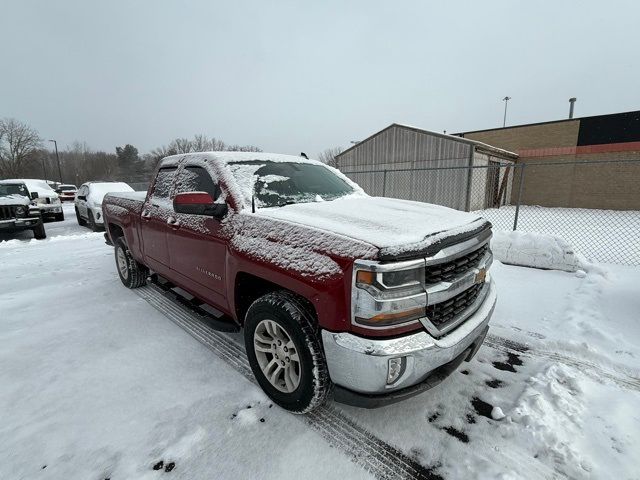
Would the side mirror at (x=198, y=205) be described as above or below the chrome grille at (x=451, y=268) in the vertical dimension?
above

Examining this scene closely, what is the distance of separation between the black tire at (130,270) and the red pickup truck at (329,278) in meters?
1.90

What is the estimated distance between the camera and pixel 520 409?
89.7 inches

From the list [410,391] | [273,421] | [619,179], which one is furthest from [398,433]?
[619,179]

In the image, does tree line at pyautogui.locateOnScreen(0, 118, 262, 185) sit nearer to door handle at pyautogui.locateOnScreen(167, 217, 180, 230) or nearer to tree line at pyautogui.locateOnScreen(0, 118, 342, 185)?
tree line at pyautogui.locateOnScreen(0, 118, 342, 185)

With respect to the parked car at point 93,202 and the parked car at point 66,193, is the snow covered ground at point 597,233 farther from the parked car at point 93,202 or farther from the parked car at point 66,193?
the parked car at point 66,193

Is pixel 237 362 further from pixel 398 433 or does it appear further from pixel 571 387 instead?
pixel 571 387

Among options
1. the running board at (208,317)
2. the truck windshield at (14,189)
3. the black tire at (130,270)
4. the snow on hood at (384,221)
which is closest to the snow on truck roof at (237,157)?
the snow on hood at (384,221)

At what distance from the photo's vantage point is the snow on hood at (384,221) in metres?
1.82

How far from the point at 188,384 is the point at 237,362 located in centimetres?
44

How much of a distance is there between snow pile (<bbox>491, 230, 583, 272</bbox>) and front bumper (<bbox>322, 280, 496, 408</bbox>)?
4504mm

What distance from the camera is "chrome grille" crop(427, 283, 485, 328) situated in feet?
6.40

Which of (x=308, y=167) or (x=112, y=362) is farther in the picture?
(x=308, y=167)

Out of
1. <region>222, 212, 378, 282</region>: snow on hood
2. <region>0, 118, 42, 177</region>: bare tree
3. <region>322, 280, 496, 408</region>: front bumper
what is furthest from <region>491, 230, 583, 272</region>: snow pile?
<region>0, 118, 42, 177</region>: bare tree

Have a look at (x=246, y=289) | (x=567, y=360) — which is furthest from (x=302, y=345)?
(x=567, y=360)
